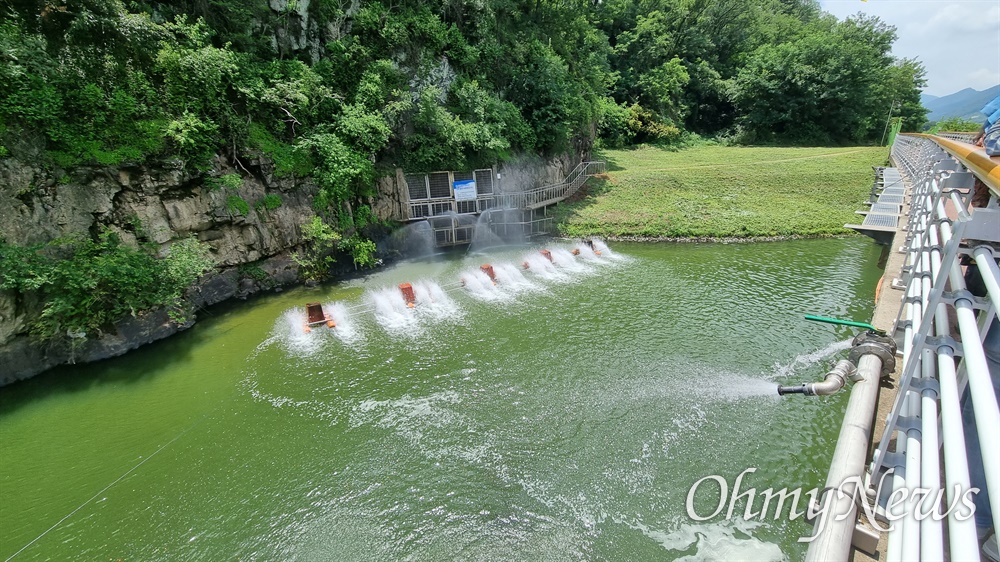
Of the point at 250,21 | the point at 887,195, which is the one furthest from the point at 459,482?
the point at 887,195

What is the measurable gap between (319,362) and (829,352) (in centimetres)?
1344

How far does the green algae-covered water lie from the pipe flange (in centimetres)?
282

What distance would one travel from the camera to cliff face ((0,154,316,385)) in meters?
10.2

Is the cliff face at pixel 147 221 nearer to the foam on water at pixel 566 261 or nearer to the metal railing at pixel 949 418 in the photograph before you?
the foam on water at pixel 566 261

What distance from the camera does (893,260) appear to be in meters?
9.98

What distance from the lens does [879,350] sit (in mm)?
5531

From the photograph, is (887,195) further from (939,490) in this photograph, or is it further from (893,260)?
(939,490)

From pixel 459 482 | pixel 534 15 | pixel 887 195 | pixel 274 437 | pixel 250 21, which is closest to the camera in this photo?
pixel 459 482

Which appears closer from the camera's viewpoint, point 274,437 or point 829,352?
point 274,437

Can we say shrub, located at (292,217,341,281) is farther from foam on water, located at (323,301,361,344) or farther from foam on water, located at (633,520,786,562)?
foam on water, located at (633,520,786,562)

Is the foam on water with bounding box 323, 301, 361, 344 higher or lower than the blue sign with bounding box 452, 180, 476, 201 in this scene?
lower

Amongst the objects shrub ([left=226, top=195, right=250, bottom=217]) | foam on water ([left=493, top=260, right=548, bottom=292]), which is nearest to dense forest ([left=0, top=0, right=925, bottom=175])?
shrub ([left=226, top=195, right=250, bottom=217])

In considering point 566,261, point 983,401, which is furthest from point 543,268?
point 983,401

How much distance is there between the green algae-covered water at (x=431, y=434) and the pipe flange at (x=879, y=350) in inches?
111
